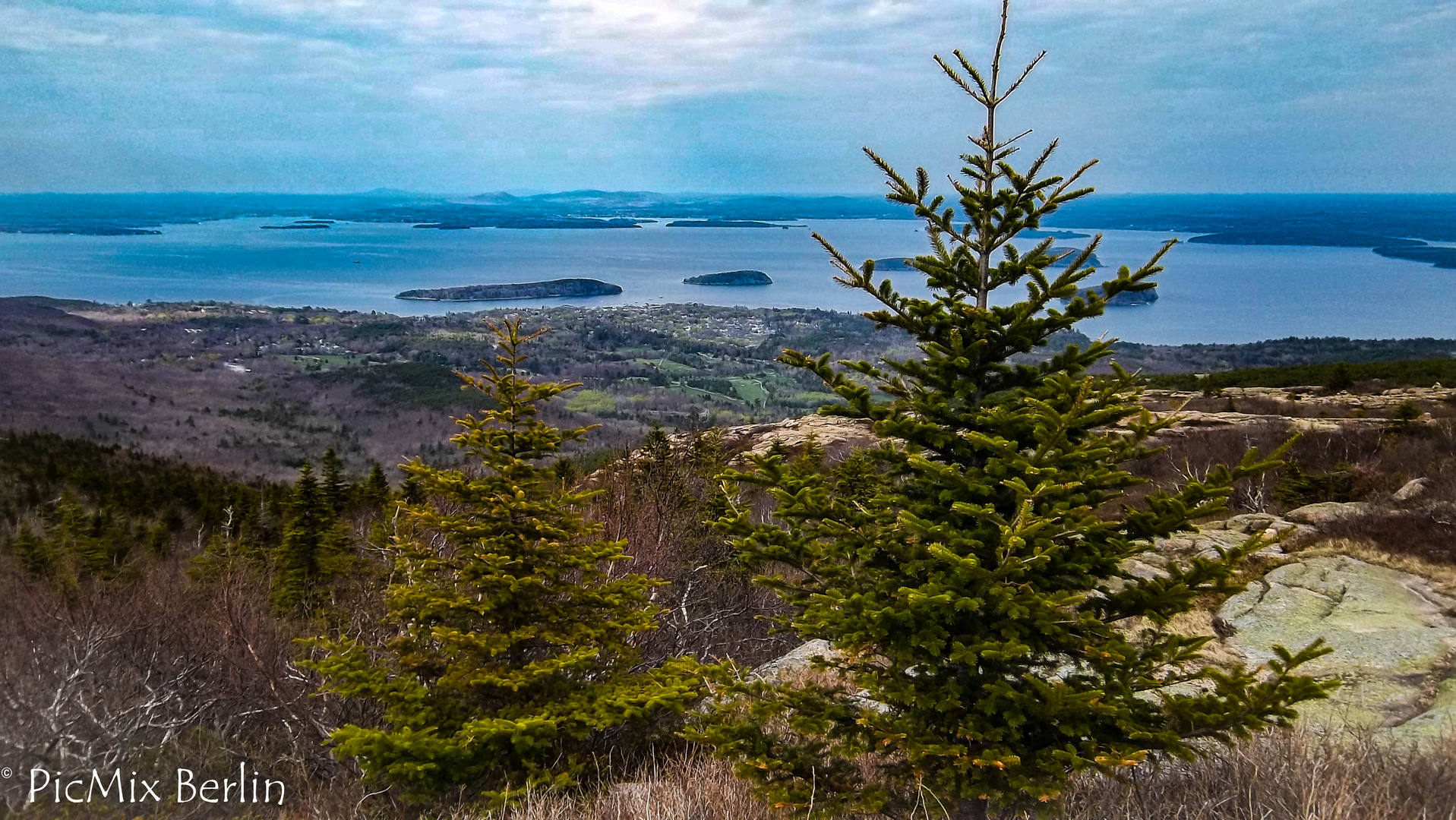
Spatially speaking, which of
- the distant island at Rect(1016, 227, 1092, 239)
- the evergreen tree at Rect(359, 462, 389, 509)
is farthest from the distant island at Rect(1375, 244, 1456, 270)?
the evergreen tree at Rect(359, 462, 389, 509)

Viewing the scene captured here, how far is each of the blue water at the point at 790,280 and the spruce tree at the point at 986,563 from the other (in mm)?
79932

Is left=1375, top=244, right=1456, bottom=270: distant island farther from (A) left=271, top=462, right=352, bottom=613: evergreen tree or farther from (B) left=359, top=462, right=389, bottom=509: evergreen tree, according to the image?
(A) left=271, top=462, right=352, bottom=613: evergreen tree

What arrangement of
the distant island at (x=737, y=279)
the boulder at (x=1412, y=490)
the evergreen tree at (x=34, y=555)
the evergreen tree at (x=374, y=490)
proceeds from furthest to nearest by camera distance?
the distant island at (x=737, y=279) < the evergreen tree at (x=374, y=490) < the evergreen tree at (x=34, y=555) < the boulder at (x=1412, y=490)

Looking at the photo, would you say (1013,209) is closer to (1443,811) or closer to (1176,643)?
(1176,643)

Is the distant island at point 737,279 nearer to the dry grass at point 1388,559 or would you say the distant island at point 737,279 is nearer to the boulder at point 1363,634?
the dry grass at point 1388,559

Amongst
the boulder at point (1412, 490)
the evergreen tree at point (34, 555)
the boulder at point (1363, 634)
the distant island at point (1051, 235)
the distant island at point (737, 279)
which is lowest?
the evergreen tree at point (34, 555)

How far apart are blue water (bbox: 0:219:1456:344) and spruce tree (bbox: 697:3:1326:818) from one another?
7993 centimetres

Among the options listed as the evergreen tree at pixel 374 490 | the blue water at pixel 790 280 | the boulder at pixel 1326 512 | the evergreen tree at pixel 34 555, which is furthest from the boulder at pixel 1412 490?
the blue water at pixel 790 280

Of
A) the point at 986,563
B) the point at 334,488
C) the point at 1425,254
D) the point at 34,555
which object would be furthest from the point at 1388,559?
the point at 1425,254

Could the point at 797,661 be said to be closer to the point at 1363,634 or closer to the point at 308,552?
the point at 1363,634

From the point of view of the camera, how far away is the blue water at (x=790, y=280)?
9519 cm

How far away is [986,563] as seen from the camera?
3684 mm

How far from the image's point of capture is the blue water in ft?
312

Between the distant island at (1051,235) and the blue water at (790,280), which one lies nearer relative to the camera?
the distant island at (1051,235)
